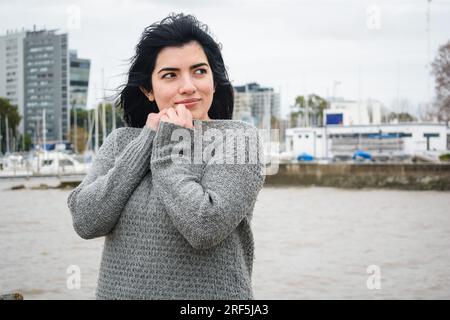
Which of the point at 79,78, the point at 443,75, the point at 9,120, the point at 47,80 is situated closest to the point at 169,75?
the point at 443,75

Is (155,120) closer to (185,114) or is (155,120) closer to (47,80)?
(185,114)

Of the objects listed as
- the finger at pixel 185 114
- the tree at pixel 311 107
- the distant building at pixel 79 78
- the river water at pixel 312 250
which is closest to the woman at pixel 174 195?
the finger at pixel 185 114

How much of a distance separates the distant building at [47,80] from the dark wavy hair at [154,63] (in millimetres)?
113972

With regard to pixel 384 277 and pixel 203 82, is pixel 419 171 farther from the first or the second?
pixel 203 82

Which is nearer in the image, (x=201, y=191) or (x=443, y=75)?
(x=201, y=191)

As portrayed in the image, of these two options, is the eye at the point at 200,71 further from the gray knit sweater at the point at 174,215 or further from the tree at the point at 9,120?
the tree at the point at 9,120

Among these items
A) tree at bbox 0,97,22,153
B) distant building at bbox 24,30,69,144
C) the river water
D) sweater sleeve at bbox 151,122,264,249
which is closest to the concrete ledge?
the river water

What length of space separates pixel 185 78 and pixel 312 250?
15474 mm

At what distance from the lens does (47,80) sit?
11650 centimetres

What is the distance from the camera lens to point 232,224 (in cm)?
181

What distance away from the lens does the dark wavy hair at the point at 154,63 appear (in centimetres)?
203

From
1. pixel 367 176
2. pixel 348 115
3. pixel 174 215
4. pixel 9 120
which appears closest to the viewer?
pixel 174 215

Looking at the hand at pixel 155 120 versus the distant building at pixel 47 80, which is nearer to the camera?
the hand at pixel 155 120

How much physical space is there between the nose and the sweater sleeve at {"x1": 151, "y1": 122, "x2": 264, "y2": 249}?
119mm
